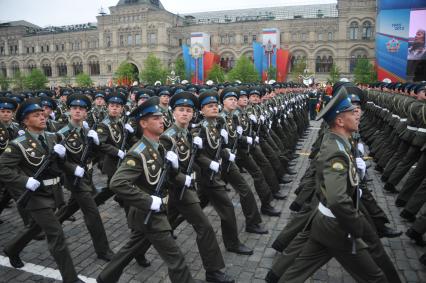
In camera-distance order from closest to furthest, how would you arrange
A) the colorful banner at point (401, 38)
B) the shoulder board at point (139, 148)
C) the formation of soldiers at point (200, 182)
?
the formation of soldiers at point (200, 182)
the shoulder board at point (139, 148)
the colorful banner at point (401, 38)

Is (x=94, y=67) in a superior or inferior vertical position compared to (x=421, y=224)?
superior

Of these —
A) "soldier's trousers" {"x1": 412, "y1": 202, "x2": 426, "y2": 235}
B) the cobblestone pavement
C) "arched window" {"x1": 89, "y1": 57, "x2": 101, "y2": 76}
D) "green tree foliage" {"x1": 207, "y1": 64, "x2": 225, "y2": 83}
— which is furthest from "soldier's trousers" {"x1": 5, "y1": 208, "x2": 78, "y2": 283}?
"arched window" {"x1": 89, "y1": 57, "x2": 101, "y2": 76}

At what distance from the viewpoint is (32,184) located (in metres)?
4.45

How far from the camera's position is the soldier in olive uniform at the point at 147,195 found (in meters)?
3.75

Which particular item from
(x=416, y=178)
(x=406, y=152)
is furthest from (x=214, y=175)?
(x=406, y=152)

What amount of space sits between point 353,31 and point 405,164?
156 feet

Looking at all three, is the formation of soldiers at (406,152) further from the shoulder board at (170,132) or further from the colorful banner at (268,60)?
the colorful banner at (268,60)

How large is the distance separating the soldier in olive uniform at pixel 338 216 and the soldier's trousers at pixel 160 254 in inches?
41.5

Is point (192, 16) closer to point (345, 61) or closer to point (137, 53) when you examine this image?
point (137, 53)

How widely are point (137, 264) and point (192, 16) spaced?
67316mm

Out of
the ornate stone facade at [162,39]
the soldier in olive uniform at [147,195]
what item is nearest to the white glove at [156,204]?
the soldier in olive uniform at [147,195]

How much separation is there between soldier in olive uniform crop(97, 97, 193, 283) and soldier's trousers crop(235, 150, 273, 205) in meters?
2.68

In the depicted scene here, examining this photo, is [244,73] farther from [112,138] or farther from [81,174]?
[81,174]

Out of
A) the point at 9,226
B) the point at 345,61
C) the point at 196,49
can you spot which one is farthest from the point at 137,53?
the point at 9,226
